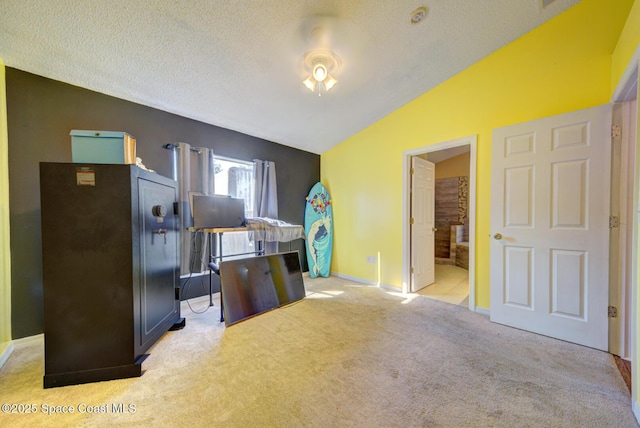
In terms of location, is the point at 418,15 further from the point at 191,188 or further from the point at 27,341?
the point at 27,341

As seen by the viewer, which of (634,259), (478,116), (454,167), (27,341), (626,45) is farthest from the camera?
(454,167)

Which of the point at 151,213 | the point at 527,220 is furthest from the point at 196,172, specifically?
the point at 527,220

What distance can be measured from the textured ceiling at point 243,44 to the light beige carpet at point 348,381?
239cm

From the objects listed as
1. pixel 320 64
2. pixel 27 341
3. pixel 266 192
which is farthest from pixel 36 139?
pixel 320 64

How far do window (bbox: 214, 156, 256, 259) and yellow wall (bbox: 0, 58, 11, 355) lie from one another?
1685 millimetres

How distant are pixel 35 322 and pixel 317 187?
11.7 feet

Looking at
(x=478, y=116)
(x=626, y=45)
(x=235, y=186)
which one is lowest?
(x=235, y=186)

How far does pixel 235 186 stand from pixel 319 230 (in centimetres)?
164

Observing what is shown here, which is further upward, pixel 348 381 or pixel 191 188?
pixel 191 188

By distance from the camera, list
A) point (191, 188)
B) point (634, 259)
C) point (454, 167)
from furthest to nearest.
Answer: point (454, 167) → point (191, 188) → point (634, 259)

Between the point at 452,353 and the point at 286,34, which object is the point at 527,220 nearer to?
the point at 452,353

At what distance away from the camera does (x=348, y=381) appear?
1485 millimetres

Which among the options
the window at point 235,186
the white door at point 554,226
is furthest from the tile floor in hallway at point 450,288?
the window at point 235,186

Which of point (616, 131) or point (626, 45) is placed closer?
point (626, 45)
